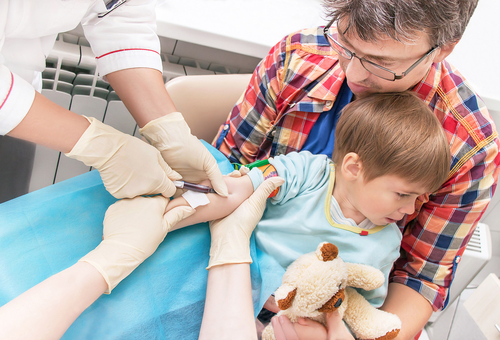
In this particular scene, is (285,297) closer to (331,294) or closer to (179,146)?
(331,294)

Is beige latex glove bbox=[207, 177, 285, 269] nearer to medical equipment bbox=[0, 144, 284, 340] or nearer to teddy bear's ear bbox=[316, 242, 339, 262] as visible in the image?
medical equipment bbox=[0, 144, 284, 340]

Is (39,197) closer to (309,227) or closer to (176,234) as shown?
(176,234)

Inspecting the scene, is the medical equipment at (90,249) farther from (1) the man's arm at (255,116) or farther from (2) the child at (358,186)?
(1) the man's arm at (255,116)

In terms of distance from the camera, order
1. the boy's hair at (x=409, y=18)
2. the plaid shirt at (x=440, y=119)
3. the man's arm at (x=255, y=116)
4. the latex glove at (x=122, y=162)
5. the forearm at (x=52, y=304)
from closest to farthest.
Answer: the forearm at (x=52, y=304)
the boy's hair at (x=409, y=18)
the latex glove at (x=122, y=162)
the plaid shirt at (x=440, y=119)
the man's arm at (x=255, y=116)

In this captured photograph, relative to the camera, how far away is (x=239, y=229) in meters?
1.13

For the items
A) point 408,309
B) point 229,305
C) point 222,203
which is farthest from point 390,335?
point 222,203

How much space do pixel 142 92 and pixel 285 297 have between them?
2.60ft

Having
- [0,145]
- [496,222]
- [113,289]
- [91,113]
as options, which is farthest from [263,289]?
[496,222]

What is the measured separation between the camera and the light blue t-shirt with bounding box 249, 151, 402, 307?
3.80 feet

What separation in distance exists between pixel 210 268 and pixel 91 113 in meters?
1.12

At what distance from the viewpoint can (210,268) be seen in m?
1.07

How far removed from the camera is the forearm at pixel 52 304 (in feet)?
2.45

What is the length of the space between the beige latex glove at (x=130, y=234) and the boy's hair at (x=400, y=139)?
59cm

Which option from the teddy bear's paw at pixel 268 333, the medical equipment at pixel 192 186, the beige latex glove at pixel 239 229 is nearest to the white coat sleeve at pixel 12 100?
the medical equipment at pixel 192 186
